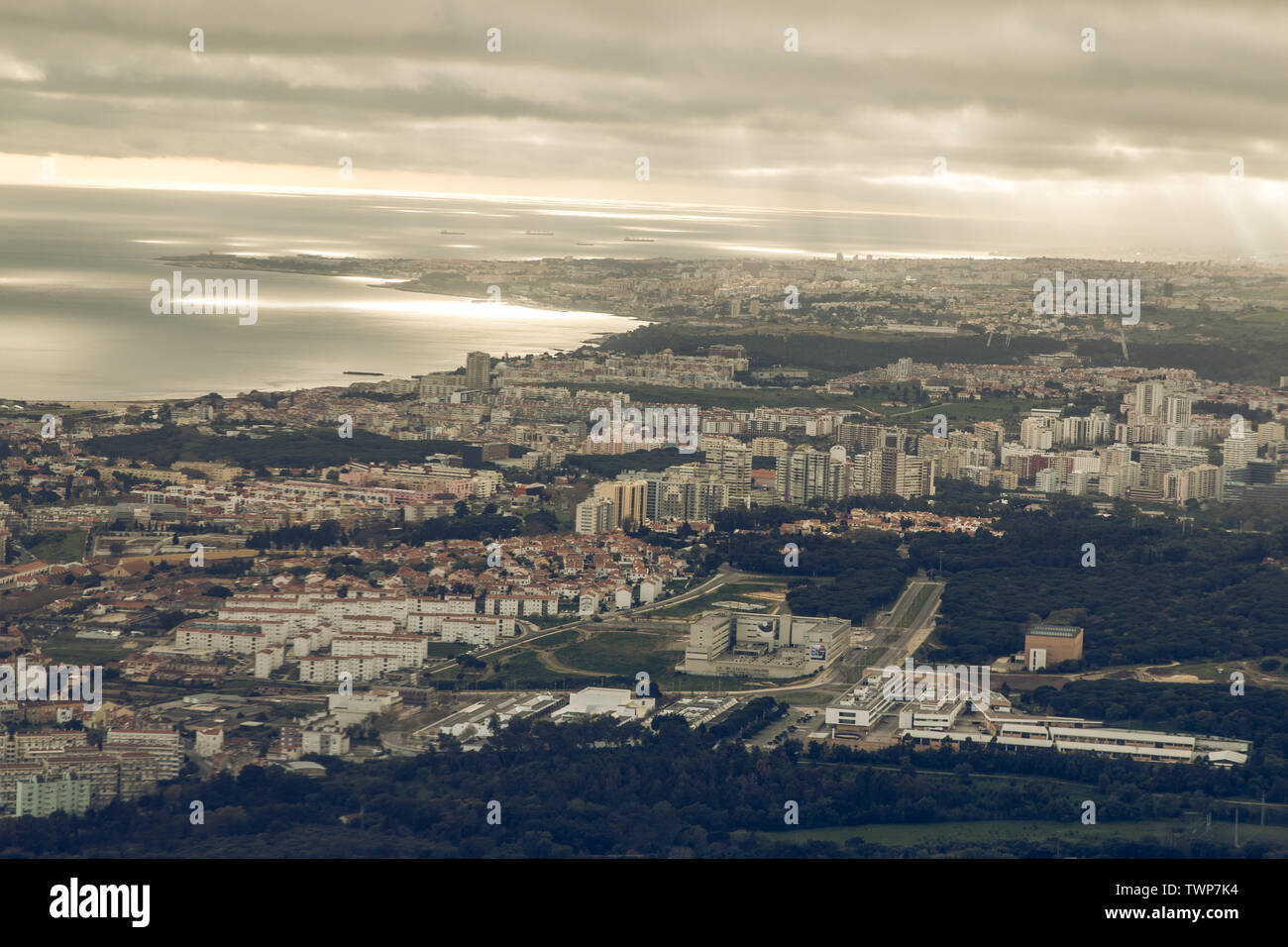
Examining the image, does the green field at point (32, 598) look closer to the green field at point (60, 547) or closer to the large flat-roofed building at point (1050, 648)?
the green field at point (60, 547)

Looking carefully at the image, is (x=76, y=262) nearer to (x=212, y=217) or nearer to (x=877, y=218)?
(x=212, y=217)

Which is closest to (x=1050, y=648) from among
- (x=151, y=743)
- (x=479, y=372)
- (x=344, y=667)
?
(x=344, y=667)

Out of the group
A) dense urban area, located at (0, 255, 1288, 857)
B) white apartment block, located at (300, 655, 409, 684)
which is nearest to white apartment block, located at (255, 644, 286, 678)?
dense urban area, located at (0, 255, 1288, 857)

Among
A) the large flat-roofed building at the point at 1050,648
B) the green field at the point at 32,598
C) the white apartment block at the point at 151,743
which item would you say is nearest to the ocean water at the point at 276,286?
the green field at the point at 32,598

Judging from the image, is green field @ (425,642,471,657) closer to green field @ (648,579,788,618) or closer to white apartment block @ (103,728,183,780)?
green field @ (648,579,788,618)

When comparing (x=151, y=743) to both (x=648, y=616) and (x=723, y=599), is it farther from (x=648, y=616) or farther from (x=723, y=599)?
(x=723, y=599)
